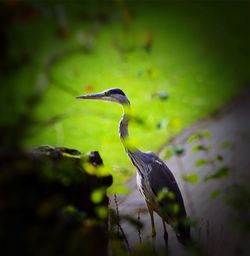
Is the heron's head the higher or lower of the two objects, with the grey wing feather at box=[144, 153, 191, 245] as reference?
higher

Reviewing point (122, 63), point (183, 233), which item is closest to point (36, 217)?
point (183, 233)

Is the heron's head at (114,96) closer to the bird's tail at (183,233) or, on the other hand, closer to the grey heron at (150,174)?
the grey heron at (150,174)

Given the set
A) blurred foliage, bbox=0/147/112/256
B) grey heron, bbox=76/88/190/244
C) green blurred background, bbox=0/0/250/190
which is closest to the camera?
blurred foliage, bbox=0/147/112/256

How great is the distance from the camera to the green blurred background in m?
3.89

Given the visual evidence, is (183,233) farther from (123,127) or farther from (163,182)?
(123,127)

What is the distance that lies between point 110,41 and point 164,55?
497 mm

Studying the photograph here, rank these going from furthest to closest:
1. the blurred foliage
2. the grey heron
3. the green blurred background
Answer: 1. the green blurred background
2. the grey heron
3. the blurred foliage

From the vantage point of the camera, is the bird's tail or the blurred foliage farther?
the bird's tail

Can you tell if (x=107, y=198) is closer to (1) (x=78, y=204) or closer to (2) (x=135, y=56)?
(1) (x=78, y=204)

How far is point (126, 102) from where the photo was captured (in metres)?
2.78

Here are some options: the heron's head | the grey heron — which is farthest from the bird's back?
the heron's head

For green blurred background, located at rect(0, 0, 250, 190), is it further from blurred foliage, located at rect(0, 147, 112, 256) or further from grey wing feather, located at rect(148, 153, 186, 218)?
blurred foliage, located at rect(0, 147, 112, 256)

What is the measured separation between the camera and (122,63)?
15.4 ft

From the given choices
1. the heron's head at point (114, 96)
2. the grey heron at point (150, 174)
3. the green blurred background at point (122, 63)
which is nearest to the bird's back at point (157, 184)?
the grey heron at point (150, 174)
